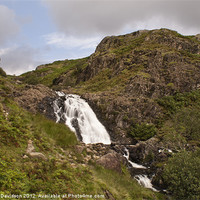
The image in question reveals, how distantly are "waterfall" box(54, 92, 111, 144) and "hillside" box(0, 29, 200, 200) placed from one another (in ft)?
5.37

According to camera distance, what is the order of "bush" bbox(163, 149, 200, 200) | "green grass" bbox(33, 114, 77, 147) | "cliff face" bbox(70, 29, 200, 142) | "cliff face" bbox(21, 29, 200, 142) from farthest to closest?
1. "cliff face" bbox(70, 29, 200, 142)
2. "cliff face" bbox(21, 29, 200, 142)
3. "green grass" bbox(33, 114, 77, 147)
4. "bush" bbox(163, 149, 200, 200)

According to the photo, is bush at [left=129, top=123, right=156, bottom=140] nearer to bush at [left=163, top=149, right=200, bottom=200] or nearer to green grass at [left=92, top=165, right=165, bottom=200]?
bush at [left=163, top=149, right=200, bottom=200]

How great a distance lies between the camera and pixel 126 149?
24.9 metres

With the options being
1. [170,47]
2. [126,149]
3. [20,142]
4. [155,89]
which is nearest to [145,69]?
[155,89]

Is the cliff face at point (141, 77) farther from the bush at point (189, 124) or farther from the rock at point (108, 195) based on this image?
the rock at point (108, 195)

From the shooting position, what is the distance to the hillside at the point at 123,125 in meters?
8.60

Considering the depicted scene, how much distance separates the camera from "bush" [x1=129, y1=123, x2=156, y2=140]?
28.8m

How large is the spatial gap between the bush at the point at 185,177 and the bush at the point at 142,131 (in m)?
14.5

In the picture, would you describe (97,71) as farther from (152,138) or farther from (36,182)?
(36,182)

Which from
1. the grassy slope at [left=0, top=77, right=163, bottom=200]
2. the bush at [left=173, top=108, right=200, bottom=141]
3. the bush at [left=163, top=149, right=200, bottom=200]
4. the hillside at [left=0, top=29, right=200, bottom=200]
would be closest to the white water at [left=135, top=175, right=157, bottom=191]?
the hillside at [left=0, top=29, right=200, bottom=200]

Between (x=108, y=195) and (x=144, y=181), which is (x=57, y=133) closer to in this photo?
(x=108, y=195)

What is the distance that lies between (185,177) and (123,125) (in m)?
19.4

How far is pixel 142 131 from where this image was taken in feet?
98.8

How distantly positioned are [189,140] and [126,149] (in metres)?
9.52
